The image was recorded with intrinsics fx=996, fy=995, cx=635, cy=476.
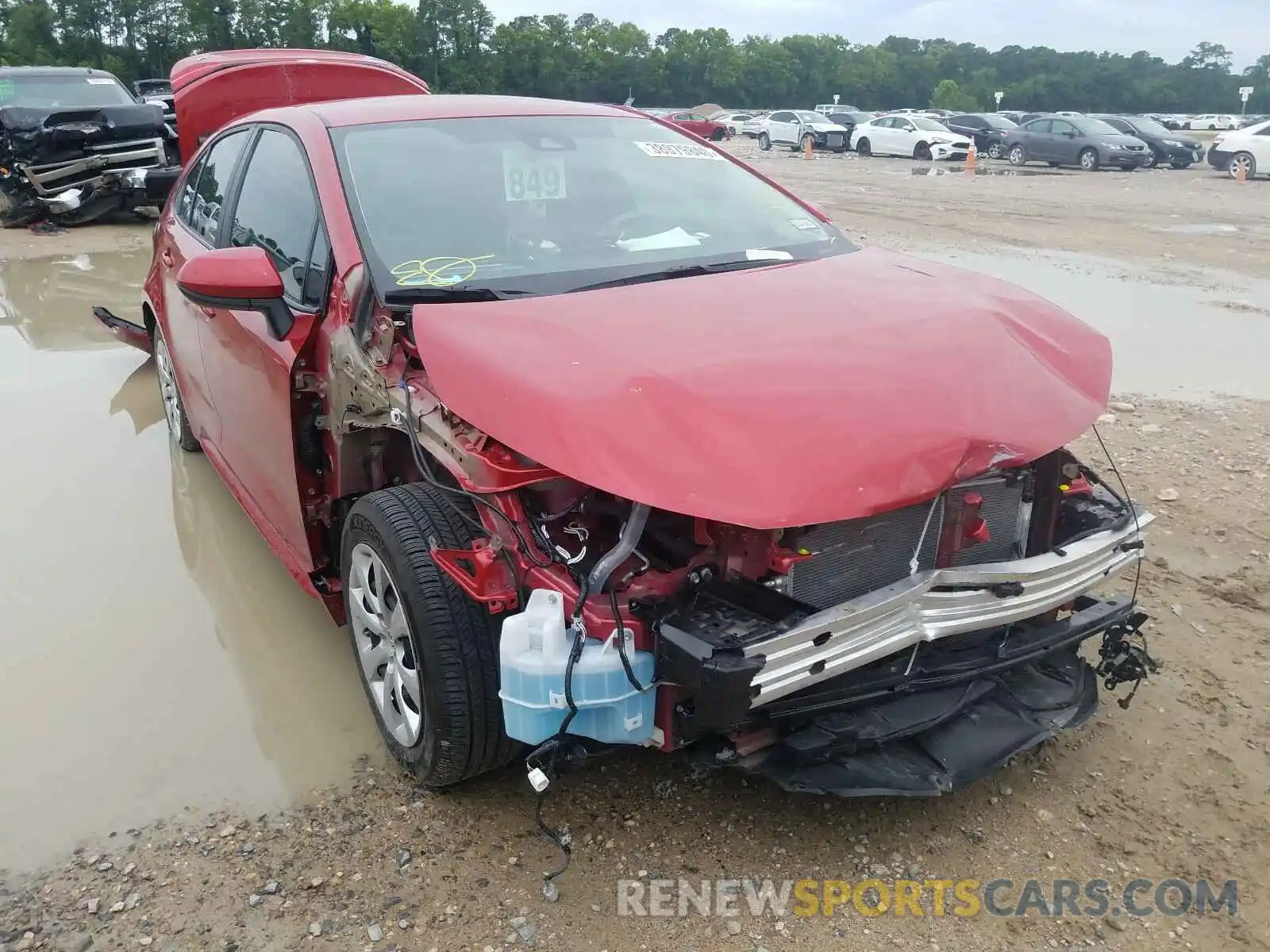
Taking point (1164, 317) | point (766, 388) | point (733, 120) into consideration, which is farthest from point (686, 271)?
point (733, 120)

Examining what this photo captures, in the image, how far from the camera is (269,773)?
2914 millimetres

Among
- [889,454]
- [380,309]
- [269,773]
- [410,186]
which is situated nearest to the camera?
[889,454]

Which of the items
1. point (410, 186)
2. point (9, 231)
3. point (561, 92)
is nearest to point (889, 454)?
point (410, 186)

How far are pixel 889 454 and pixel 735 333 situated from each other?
0.55 m

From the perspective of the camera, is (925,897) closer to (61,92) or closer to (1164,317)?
(1164,317)

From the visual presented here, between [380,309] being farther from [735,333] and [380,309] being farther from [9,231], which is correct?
[9,231]

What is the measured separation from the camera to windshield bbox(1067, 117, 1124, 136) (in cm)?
2395

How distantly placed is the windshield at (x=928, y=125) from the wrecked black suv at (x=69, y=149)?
21.2m

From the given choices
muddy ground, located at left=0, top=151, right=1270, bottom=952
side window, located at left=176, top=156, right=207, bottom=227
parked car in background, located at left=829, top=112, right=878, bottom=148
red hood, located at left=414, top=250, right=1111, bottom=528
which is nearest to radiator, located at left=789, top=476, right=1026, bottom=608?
red hood, located at left=414, top=250, right=1111, bottom=528

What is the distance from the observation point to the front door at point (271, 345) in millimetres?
3090

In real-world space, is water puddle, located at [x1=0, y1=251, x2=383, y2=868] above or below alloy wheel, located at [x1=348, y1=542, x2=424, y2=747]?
below

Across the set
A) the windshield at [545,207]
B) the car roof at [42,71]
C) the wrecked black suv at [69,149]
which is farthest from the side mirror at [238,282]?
the car roof at [42,71]

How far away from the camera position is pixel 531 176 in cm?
333

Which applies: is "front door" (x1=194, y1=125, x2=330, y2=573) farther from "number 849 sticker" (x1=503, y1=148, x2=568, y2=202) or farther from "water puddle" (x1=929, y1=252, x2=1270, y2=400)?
"water puddle" (x1=929, y1=252, x2=1270, y2=400)
